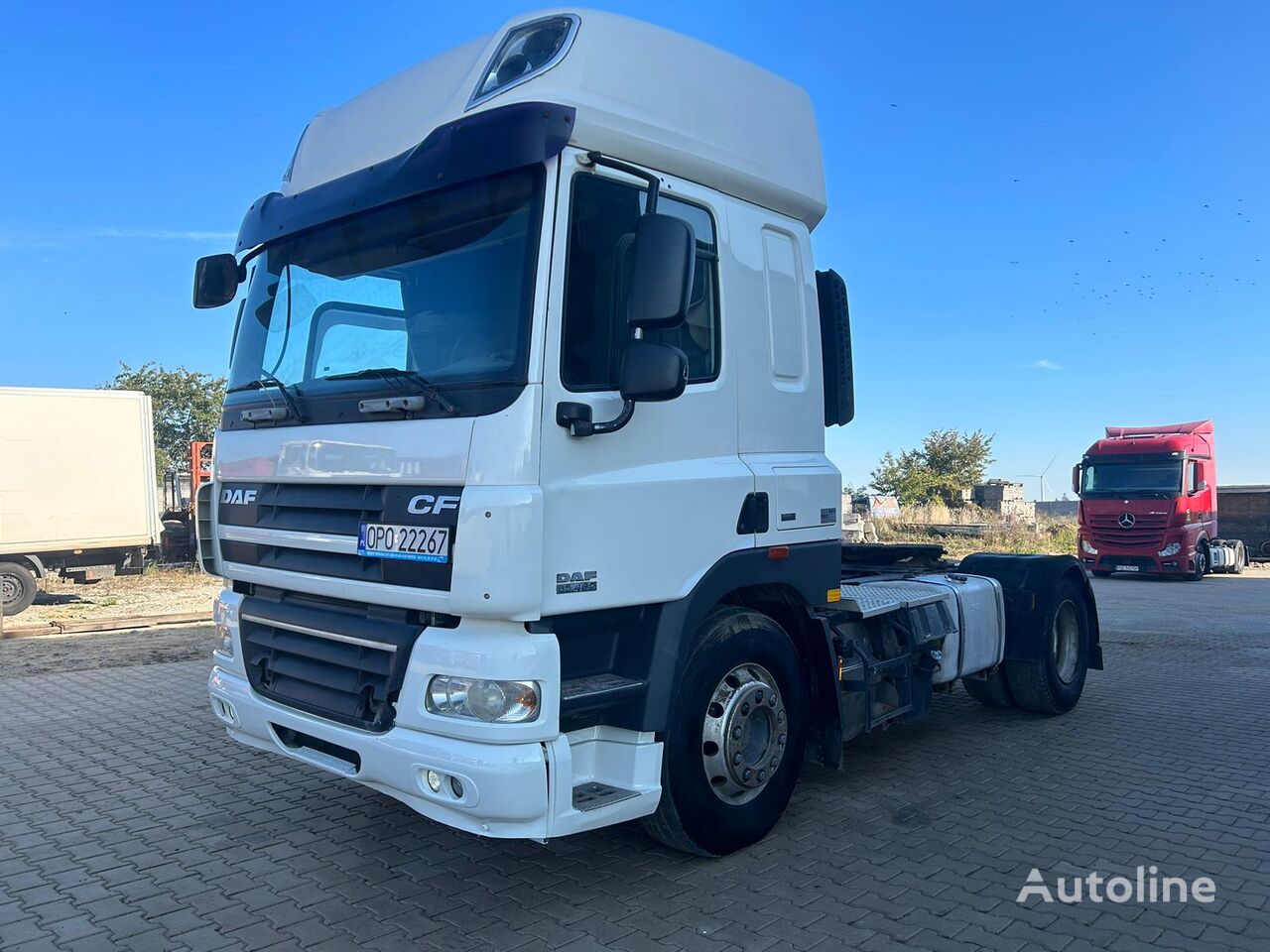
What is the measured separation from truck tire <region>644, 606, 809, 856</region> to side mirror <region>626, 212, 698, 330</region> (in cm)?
146

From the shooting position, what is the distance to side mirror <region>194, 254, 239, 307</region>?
15.5 ft

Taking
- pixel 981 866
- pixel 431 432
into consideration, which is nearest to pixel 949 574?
pixel 981 866

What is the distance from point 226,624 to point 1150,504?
71.6ft

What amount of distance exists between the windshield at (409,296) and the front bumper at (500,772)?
133 centimetres

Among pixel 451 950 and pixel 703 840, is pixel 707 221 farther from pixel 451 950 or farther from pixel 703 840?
pixel 451 950

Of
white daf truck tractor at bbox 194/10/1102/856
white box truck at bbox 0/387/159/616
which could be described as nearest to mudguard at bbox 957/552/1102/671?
white daf truck tractor at bbox 194/10/1102/856

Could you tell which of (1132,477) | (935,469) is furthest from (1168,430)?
(935,469)

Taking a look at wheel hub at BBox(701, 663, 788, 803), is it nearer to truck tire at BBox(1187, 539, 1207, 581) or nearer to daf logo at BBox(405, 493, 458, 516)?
daf logo at BBox(405, 493, 458, 516)

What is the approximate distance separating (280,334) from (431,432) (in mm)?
1310

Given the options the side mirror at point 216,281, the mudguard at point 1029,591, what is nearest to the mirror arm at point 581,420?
the side mirror at point 216,281

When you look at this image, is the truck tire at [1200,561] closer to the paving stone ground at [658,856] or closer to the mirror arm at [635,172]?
the paving stone ground at [658,856]

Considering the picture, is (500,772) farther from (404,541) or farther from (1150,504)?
(1150,504)

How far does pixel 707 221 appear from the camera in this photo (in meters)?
4.25

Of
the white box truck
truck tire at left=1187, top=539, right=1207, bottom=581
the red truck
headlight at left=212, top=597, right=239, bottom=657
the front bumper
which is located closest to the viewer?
the front bumper
